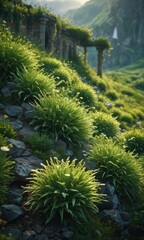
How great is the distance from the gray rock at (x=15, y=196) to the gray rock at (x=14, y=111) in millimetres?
3344

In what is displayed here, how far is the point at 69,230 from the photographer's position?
6.86 m

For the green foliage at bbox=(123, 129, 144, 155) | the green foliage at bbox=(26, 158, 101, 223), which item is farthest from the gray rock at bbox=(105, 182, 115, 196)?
the green foliage at bbox=(123, 129, 144, 155)

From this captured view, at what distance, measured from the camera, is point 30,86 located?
35.8 feet

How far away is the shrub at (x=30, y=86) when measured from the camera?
10836mm

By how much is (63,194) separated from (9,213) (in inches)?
46.1

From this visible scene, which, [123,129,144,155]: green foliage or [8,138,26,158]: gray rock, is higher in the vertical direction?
[8,138,26,158]: gray rock

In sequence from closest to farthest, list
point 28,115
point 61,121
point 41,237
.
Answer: point 41,237 < point 61,121 < point 28,115

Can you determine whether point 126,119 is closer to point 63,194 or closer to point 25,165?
point 25,165

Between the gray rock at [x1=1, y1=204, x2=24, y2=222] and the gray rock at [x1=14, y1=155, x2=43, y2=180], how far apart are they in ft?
3.34

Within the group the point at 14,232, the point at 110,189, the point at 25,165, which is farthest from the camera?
the point at 110,189

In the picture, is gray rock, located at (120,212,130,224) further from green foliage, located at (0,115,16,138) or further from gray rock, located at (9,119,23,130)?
gray rock, located at (9,119,23,130)

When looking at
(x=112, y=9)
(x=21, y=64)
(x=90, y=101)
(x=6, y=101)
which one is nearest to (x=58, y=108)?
(x=6, y=101)

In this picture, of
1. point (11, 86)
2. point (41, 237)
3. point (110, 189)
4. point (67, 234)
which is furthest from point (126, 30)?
point (41, 237)

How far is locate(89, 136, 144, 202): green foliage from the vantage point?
→ 869 cm
